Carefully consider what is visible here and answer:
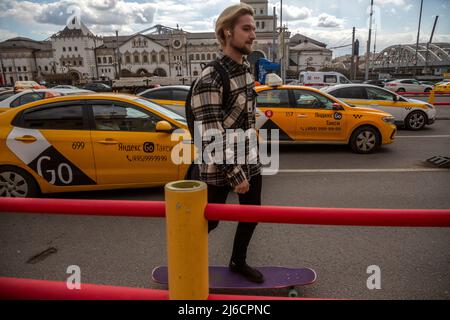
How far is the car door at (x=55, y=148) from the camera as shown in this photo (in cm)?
457

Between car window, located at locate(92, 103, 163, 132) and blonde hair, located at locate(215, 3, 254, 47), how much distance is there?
2909 millimetres

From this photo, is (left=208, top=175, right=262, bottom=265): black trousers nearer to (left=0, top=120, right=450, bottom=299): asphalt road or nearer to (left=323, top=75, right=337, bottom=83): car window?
(left=0, top=120, right=450, bottom=299): asphalt road

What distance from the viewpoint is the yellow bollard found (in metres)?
1.44

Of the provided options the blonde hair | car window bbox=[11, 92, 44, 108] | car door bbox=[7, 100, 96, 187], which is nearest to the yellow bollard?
the blonde hair

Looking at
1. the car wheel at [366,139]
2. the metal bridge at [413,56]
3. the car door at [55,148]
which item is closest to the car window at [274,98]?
the car wheel at [366,139]

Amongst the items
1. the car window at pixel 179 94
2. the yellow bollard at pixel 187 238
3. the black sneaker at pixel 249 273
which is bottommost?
the black sneaker at pixel 249 273

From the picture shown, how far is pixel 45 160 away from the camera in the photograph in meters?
4.58

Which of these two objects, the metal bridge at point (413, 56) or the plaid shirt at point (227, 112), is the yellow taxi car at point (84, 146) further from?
the metal bridge at point (413, 56)

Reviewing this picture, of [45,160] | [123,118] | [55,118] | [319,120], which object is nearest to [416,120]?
[319,120]

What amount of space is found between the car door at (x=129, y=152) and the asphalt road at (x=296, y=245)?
382mm

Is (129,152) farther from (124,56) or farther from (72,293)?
(124,56)
